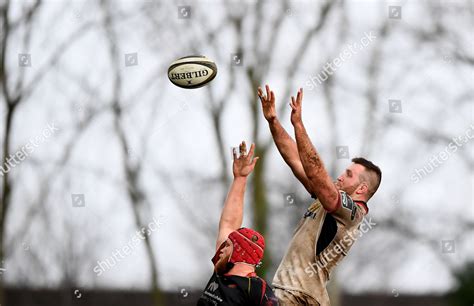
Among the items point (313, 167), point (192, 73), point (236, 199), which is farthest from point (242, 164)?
point (192, 73)

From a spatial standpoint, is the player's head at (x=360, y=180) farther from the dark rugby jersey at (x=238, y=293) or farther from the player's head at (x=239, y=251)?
the dark rugby jersey at (x=238, y=293)

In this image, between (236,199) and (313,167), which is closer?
(313,167)

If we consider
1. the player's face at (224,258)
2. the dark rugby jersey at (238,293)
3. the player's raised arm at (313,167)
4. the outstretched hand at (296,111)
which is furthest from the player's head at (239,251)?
the outstretched hand at (296,111)

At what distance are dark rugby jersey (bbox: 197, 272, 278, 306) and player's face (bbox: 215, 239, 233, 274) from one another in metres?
0.07

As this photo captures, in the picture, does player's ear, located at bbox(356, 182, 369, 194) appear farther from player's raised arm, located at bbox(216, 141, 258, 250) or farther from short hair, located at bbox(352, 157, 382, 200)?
player's raised arm, located at bbox(216, 141, 258, 250)

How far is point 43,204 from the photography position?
82.5 ft

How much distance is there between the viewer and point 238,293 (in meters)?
6.96

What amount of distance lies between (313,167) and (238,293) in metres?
1.35

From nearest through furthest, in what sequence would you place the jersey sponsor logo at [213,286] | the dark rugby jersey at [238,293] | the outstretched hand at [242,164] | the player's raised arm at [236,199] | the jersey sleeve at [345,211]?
the dark rugby jersey at [238,293], the jersey sponsor logo at [213,286], the jersey sleeve at [345,211], the player's raised arm at [236,199], the outstretched hand at [242,164]

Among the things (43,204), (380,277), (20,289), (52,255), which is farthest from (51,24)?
(380,277)

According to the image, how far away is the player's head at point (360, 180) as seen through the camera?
8.21 m

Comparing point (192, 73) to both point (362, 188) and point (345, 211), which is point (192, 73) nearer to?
point (362, 188)

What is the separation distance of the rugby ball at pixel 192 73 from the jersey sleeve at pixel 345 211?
9.73 ft

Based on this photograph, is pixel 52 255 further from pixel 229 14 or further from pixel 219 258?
pixel 219 258
